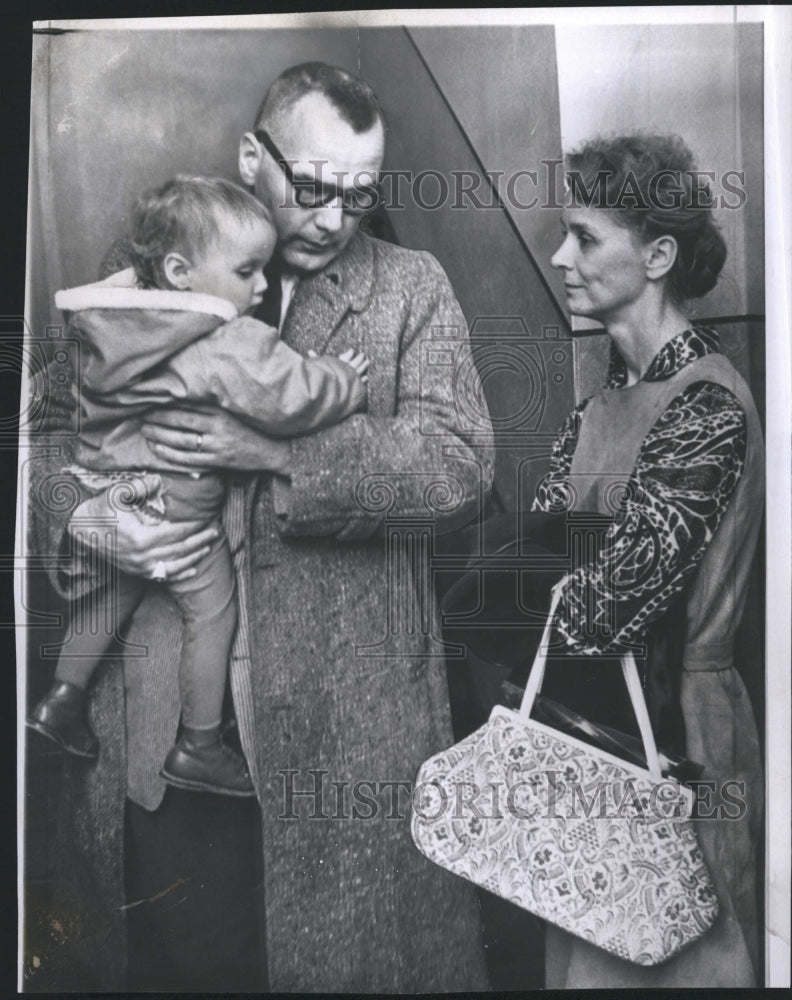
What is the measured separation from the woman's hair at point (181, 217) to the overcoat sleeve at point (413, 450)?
492mm

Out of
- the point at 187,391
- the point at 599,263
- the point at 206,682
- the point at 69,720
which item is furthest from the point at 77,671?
the point at 599,263

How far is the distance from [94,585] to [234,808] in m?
0.79

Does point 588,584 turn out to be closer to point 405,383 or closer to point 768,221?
point 405,383

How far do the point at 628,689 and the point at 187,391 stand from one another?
5.21ft

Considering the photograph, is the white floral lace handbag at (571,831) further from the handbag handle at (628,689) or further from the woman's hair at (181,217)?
the woman's hair at (181,217)

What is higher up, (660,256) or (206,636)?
(660,256)

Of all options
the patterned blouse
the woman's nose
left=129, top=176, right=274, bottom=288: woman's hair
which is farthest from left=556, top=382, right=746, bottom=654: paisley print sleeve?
left=129, top=176, right=274, bottom=288: woman's hair

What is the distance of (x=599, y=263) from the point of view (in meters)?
2.82

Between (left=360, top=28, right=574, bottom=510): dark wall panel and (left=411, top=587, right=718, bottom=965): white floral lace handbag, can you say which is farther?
(left=360, top=28, right=574, bottom=510): dark wall panel

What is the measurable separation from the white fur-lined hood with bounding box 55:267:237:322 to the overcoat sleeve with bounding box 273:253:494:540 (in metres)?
0.48

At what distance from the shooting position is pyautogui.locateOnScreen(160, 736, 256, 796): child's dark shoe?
2.77 metres

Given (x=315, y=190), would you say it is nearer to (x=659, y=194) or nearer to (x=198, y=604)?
(x=659, y=194)

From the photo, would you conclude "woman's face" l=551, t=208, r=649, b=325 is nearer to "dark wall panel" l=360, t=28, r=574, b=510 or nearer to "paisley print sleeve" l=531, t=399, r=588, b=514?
"dark wall panel" l=360, t=28, r=574, b=510

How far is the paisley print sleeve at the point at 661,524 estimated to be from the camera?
275 cm
